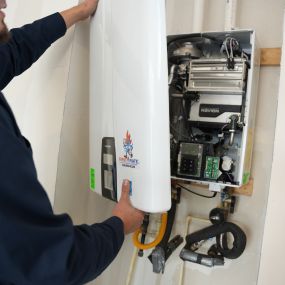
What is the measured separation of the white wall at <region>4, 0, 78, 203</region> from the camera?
3.59 ft

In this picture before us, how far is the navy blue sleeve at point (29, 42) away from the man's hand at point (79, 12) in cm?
2

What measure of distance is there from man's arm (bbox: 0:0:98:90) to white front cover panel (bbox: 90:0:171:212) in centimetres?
8

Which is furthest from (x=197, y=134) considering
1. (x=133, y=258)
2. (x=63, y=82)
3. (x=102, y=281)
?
(x=102, y=281)

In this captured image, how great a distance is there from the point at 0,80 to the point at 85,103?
305 mm

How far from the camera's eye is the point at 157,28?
80cm

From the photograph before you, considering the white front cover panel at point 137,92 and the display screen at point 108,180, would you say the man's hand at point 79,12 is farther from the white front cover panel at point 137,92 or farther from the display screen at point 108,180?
the display screen at point 108,180

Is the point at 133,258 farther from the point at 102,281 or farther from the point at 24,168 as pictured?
the point at 24,168

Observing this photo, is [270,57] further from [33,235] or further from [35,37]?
[33,235]

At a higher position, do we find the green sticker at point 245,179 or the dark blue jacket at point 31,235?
the dark blue jacket at point 31,235

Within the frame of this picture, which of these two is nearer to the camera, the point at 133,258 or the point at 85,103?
the point at 85,103

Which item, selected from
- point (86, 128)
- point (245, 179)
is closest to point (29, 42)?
point (86, 128)

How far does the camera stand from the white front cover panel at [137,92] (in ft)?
2.66

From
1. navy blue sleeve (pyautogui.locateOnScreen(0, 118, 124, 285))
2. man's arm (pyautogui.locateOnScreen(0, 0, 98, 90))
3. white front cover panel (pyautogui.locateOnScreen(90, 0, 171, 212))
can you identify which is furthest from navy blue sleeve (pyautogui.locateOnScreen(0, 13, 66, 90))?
navy blue sleeve (pyautogui.locateOnScreen(0, 118, 124, 285))

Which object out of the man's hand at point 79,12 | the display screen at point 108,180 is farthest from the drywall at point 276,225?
the man's hand at point 79,12
